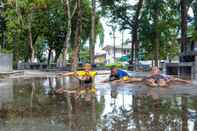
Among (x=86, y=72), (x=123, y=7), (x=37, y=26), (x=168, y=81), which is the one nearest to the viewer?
(x=86, y=72)

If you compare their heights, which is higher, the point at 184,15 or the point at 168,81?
the point at 184,15

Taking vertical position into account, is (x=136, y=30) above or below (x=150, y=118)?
above

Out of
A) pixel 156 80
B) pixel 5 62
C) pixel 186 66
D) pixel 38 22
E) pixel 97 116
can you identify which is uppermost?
pixel 38 22

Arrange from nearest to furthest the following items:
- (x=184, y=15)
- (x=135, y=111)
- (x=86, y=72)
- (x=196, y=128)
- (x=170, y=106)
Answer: (x=196, y=128), (x=135, y=111), (x=170, y=106), (x=86, y=72), (x=184, y=15)

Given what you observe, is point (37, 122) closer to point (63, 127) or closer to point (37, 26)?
point (63, 127)

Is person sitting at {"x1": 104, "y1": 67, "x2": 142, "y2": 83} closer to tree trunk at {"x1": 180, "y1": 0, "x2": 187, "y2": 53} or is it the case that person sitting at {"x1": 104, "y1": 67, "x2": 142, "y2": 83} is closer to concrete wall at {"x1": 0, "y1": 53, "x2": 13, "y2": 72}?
concrete wall at {"x1": 0, "y1": 53, "x2": 13, "y2": 72}

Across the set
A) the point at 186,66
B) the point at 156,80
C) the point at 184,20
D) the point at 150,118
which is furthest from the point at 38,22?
the point at 150,118

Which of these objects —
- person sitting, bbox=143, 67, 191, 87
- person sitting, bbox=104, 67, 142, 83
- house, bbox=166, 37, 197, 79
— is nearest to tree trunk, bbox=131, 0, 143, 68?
house, bbox=166, 37, 197, 79

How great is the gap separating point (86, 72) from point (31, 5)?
38.1m

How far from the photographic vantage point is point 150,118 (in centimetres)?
882

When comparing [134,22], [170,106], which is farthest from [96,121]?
[134,22]

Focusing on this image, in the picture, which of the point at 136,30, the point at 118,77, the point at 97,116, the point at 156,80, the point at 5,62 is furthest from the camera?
the point at 136,30

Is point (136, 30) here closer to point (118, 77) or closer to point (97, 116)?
point (118, 77)

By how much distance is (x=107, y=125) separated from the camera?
8023mm
